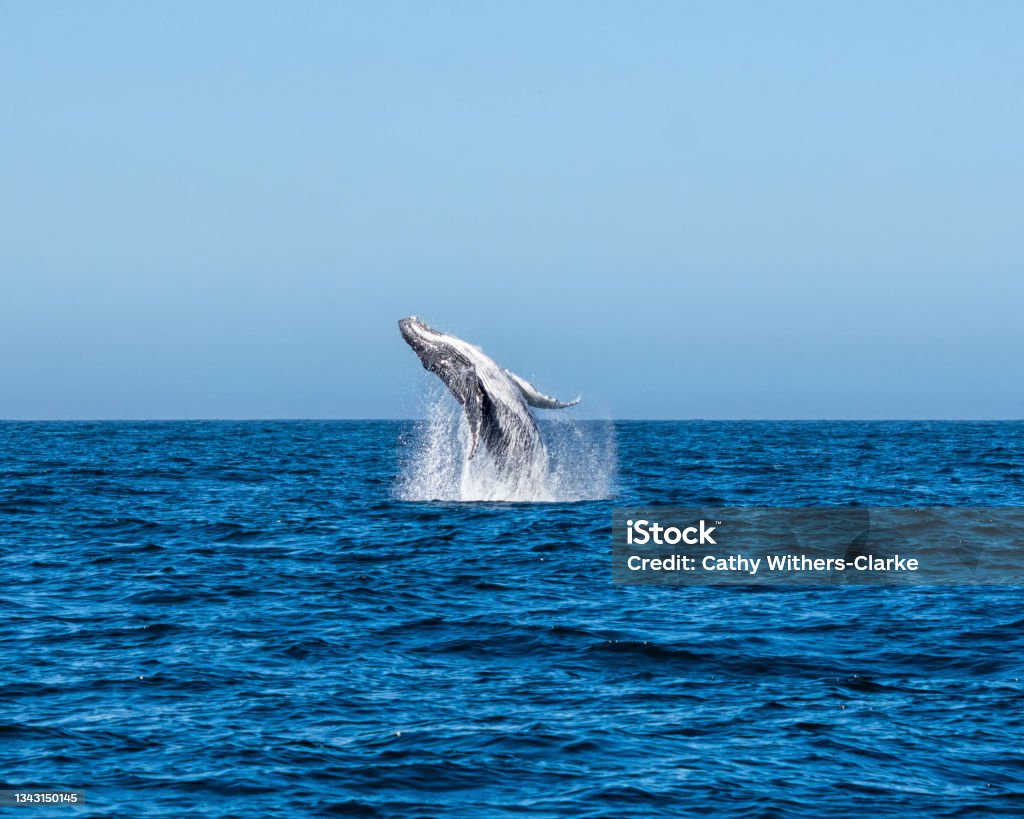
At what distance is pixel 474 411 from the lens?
1067 inches

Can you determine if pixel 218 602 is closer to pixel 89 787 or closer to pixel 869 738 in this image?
pixel 89 787

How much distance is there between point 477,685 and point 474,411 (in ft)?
41.5

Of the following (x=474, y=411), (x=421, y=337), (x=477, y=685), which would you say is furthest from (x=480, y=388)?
(x=477, y=685)

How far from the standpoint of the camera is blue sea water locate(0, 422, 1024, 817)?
38.1 feet

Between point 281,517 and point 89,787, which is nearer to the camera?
point 89,787

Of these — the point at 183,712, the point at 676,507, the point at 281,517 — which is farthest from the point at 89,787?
the point at 676,507

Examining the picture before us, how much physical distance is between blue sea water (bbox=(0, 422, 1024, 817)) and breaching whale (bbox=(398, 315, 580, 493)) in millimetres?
2359

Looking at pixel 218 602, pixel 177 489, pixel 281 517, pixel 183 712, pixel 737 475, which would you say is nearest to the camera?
pixel 183 712

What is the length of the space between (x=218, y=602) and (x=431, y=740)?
324 inches

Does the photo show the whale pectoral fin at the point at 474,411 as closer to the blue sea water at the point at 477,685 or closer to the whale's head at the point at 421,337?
the whale's head at the point at 421,337

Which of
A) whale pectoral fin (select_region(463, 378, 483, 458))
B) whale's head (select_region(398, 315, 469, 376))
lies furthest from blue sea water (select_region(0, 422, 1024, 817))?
whale's head (select_region(398, 315, 469, 376))

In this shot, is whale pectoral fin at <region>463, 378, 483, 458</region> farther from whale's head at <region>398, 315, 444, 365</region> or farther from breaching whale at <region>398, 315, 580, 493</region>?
whale's head at <region>398, 315, 444, 365</region>

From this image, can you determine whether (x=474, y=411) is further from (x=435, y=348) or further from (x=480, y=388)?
(x=435, y=348)

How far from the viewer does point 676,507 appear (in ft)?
116
